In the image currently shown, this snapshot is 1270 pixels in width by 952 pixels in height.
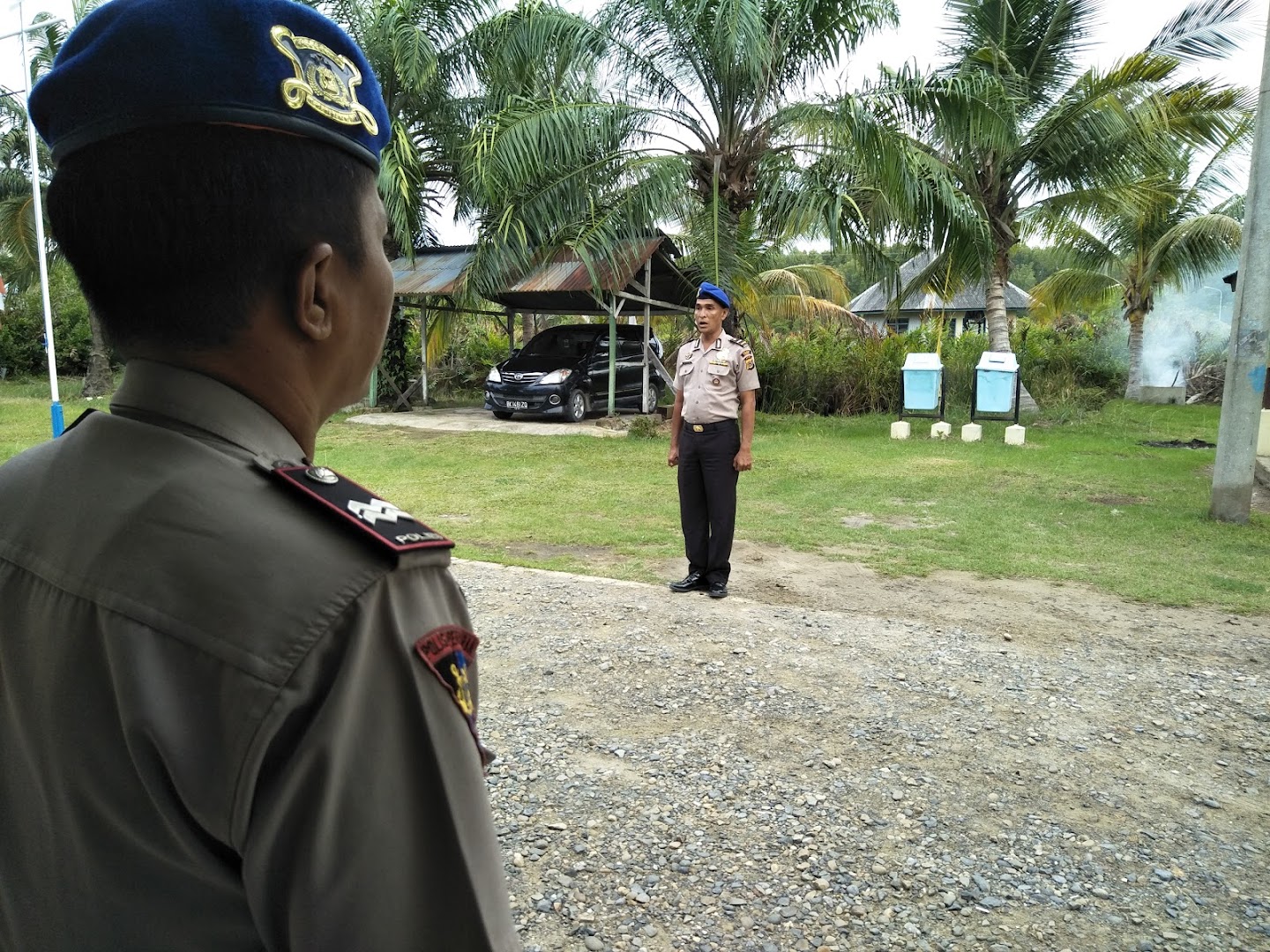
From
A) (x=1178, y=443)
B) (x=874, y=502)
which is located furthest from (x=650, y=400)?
→ (x=1178, y=443)

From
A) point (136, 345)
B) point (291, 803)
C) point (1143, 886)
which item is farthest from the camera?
point (1143, 886)

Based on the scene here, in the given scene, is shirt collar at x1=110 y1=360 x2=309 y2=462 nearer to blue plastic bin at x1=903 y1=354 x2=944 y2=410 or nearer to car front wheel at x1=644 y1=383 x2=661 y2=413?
blue plastic bin at x1=903 y1=354 x2=944 y2=410

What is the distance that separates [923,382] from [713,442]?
1058cm

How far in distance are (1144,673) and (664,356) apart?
17461 millimetres

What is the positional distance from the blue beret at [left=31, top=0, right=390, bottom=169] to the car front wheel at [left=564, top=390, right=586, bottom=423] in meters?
15.1

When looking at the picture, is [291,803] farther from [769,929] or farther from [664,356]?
[664,356]

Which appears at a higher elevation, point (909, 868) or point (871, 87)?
point (871, 87)

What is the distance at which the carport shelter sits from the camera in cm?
1549

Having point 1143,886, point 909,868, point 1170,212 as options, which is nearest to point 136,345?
point 909,868

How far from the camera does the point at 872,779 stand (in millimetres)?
3262

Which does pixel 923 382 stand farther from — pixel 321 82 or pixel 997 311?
pixel 321 82

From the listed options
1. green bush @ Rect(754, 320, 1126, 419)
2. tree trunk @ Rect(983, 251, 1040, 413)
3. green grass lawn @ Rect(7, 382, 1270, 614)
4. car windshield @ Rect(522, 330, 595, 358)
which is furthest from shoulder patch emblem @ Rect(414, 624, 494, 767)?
green bush @ Rect(754, 320, 1126, 419)

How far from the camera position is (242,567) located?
2.35 feet

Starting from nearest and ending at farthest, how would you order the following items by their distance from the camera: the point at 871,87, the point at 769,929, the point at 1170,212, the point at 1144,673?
1. the point at 769,929
2. the point at 1144,673
3. the point at 871,87
4. the point at 1170,212
